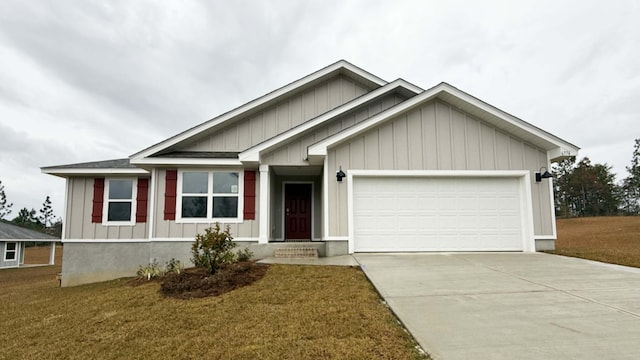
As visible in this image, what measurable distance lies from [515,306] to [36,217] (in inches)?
2649

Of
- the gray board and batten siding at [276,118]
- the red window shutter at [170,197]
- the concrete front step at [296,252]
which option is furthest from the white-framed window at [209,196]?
the concrete front step at [296,252]

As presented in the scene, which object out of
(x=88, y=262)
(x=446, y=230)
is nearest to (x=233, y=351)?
(x=446, y=230)

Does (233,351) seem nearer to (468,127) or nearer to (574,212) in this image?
(468,127)

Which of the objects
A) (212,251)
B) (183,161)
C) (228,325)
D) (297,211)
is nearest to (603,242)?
(297,211)

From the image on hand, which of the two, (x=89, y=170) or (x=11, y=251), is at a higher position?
(x=89, y=170)

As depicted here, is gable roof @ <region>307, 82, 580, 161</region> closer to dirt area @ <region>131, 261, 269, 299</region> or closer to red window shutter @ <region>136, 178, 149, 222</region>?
dirt area @ <region>131, 261, 269, 299</region>

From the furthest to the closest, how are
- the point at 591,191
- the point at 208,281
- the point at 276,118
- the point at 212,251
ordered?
the point at 591,191
the point at 276,118
the point at 212,251
the point at 208,281

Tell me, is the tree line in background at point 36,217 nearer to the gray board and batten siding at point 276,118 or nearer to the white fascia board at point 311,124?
the gray board and batten siding at point 276,118

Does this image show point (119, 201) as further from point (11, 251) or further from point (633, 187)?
point (633, 187)

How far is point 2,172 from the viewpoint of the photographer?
4494cm

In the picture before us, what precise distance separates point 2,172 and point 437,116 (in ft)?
191

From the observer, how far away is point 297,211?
12297 mm

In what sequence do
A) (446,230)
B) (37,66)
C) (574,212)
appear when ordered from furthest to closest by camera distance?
(574,212)
(37,66)
(446,230)

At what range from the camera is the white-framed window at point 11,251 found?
2376 cm
